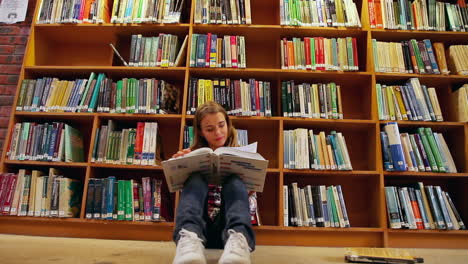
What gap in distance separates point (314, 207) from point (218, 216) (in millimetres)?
886

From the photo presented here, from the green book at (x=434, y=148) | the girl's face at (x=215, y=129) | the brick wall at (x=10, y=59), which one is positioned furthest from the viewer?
A: the brick wall at (x=10, y=59)

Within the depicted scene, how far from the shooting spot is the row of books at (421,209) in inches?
79.4

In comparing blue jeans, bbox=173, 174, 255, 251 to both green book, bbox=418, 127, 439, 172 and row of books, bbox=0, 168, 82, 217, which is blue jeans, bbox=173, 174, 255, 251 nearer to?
row of books, bbox=0, 168, 82, 217

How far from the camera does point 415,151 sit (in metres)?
2.16

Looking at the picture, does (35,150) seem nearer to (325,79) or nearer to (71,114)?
(71,114)

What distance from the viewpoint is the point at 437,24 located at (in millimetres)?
2363

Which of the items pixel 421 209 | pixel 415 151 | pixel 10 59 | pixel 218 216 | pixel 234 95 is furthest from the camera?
pixel 10 59

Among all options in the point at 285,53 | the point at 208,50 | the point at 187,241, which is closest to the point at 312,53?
the point at 285,53

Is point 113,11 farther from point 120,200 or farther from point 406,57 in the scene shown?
point 406,57

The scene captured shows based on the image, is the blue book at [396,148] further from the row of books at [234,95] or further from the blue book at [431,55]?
the row of books at [234,95]

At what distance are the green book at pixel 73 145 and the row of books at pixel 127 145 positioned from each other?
18 centimetres

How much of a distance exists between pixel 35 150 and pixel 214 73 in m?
1.30

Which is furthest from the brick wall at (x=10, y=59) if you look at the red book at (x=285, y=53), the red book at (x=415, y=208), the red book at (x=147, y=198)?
the red book at (x=415, y=208)

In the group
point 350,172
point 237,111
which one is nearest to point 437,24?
point 350,172
